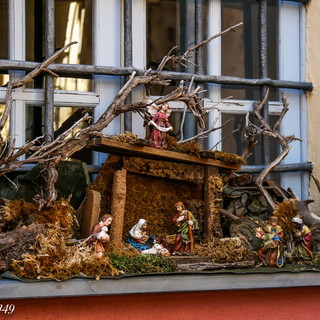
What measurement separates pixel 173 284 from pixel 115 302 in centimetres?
35

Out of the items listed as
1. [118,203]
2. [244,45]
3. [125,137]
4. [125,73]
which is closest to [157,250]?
[118,203]

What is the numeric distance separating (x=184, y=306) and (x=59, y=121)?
149 cm

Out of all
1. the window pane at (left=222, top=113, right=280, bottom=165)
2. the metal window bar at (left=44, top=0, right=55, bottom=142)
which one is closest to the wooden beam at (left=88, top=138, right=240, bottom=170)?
the metal window bar at (left=44, top=0, right=55, bottom=142)

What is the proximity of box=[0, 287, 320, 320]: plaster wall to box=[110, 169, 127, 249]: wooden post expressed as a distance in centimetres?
42

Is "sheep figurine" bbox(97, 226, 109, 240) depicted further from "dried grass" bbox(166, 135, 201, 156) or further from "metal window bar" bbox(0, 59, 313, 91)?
"metal window bar" bbox(0, 59, 313, 91)

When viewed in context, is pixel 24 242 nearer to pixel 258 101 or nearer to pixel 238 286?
pixel 238 286

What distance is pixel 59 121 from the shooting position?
7086 mm

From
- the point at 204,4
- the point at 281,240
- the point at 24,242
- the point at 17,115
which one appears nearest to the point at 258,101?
the point at 204,4

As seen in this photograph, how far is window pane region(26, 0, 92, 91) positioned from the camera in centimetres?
707

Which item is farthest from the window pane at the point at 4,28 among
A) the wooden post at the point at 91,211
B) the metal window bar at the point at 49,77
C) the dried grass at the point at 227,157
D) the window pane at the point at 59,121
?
the dried grass at the point at 227,157

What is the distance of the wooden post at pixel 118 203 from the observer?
Result: 21.3ft

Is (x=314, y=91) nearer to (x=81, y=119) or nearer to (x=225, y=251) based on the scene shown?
(x=225, y=251)

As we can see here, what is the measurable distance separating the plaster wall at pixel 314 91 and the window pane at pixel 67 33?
5.36 ft

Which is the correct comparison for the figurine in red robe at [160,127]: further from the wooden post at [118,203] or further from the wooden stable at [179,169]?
the wooden post at [118,203]
